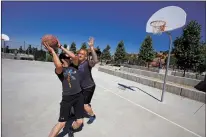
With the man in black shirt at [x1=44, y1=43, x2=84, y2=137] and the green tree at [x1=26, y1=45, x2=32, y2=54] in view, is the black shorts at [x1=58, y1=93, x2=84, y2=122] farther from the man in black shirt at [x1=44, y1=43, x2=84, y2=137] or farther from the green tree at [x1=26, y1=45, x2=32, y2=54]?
the green tree at [x1=26, y1=45, x2=32, y2=54]

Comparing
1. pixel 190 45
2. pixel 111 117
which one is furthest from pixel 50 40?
pixel 190 45

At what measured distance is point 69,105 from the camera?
3.20 meters

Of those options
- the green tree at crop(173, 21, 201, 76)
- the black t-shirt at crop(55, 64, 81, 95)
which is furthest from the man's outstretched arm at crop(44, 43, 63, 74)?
the green tree at crop(173, 21, 201, 76)

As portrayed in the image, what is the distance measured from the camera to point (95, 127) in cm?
421

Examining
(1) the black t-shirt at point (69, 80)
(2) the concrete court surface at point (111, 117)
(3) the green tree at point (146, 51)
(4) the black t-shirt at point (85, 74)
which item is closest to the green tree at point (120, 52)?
(3) the green tree at point (146, 51)

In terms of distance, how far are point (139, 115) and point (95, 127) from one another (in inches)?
71.8

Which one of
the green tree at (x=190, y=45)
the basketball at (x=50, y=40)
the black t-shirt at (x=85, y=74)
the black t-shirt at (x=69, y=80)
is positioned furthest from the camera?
the green tree at (x=190, y=45)

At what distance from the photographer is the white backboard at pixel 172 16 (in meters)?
7.74

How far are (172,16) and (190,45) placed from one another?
9.27 m

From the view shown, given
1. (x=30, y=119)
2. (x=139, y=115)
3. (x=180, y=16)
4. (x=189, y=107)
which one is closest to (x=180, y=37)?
(x=180, y=16)

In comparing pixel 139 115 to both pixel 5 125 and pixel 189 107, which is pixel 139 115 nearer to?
pixel 189 107

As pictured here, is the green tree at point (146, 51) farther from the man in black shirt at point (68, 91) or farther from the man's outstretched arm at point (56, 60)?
the man's outstretched arm at point (56, 60)

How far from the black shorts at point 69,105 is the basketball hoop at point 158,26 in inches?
257

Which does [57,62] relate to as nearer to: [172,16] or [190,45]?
[172,16]
